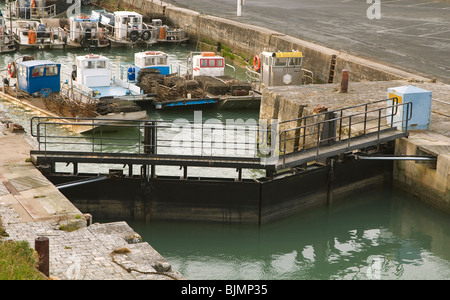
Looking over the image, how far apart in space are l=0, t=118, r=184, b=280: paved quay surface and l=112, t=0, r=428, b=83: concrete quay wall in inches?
656

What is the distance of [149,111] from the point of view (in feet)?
106

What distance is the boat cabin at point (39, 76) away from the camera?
31.6 metres

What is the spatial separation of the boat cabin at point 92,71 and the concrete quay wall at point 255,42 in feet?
31.5

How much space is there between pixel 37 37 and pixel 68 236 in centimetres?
2990

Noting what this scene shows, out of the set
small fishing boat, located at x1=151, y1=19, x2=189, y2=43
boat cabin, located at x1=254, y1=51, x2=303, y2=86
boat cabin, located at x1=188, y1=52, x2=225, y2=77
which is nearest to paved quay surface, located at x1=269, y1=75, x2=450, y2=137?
boat cabin, located at x1=254, y1=51, x2=303, y2=86

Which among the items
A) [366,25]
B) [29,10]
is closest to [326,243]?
[366,25]

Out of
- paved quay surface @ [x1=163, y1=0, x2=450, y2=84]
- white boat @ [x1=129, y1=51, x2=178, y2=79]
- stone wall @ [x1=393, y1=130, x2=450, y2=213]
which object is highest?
paved quay surface @ [x1=163, y1=0, x2=450, y2=84]

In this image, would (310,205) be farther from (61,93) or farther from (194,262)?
(61,93)

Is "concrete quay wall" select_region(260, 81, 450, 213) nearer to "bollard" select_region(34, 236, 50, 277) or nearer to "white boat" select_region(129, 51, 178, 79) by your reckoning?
"white boat" select_region(129, 51, 178, 79)

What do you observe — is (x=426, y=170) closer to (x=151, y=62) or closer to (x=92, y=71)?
(x=92, y=71)

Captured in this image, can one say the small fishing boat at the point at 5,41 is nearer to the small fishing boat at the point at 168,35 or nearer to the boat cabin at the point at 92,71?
the small fishing boat at the point at 168,35

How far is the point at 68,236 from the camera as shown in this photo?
53.3 feet

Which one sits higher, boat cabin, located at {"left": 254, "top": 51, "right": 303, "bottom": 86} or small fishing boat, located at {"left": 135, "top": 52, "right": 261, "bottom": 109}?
boat cabin, located at {"left": 254, "top": 51, "right": 303, "bottom": 86}

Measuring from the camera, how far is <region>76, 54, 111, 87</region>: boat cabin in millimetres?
32250
